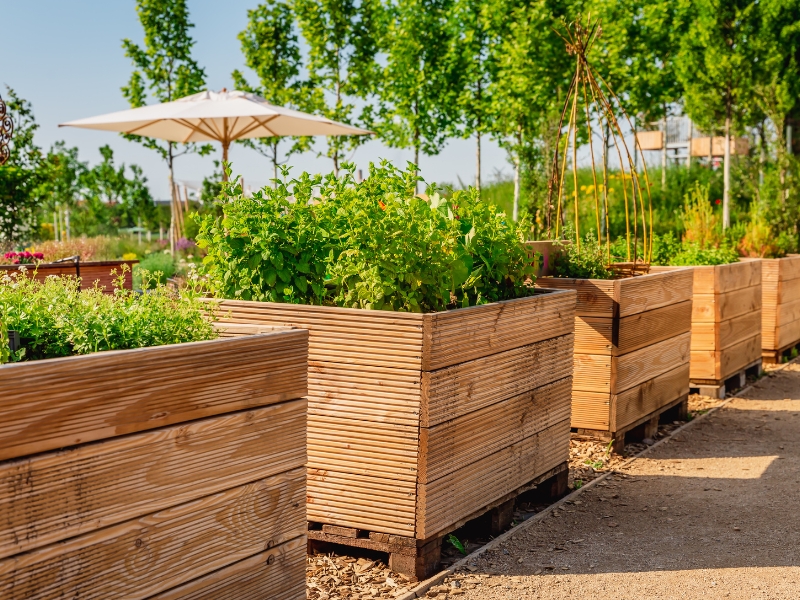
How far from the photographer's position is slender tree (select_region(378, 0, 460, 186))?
17.2 meters

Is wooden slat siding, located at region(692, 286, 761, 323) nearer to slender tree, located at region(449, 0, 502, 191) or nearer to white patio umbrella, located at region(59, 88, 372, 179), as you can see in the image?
white patio umbrella, located at region(59, 88, 372, 179)

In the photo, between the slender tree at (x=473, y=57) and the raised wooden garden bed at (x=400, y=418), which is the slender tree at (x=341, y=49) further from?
the raised wooden garden bed at (x=400, y=418)

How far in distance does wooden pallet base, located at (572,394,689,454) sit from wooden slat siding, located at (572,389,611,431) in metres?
0.04

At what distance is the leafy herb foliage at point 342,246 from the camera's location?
3379mm

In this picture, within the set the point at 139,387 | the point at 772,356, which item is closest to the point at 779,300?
the point at 772,356

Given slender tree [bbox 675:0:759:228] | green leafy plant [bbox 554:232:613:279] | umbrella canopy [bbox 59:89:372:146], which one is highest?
slender tree [bbox 675:0:759:228]

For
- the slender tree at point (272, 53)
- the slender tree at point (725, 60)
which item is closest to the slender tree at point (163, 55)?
the slender tree at point (272, 53)

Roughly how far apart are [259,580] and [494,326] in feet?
4.90

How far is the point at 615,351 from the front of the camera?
5.11 metres

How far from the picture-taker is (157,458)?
2215 millimetres

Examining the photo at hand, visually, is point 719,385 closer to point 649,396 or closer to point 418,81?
point 649,396

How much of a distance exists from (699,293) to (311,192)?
14.0ft

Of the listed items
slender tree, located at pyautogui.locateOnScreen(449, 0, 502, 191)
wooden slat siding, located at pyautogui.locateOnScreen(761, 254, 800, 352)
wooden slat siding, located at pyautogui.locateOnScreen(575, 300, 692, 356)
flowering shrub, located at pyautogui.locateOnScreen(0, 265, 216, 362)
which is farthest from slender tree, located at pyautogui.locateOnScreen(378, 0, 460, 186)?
flowering shrub, located at pyautogui.locateOnScreen(0, 265, 216, 362)

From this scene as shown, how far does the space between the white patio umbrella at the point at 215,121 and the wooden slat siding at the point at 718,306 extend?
4752mm
